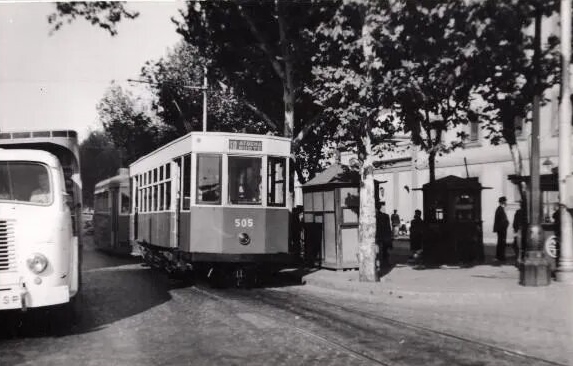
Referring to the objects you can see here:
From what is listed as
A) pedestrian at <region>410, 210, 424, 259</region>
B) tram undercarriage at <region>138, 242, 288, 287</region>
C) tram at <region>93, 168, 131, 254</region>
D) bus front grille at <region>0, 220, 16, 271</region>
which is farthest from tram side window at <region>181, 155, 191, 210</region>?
tram at <region>93, 168, 131, 254</region>

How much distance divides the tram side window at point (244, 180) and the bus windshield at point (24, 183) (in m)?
4.81

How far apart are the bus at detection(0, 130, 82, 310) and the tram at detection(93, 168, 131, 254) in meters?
12.8

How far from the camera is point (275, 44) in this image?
62.3ft

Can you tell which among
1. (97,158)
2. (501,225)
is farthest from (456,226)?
(97,158)

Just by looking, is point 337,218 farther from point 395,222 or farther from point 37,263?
point 395,222

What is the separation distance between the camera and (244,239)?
12.0 m

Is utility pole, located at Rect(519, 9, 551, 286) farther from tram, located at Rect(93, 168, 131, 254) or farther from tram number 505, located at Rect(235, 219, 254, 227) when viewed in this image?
tram, located at Rect(93, 168, 131, 254)

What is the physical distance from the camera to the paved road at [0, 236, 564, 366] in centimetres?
630

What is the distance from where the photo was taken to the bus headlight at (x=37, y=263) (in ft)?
22.9

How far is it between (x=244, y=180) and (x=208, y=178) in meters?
0.71

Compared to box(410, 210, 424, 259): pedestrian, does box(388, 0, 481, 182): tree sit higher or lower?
higher

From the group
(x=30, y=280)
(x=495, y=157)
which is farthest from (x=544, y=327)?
(x=495, y=157)

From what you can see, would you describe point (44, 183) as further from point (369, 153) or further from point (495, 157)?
point (495, 157)

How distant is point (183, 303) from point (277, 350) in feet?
13.0
